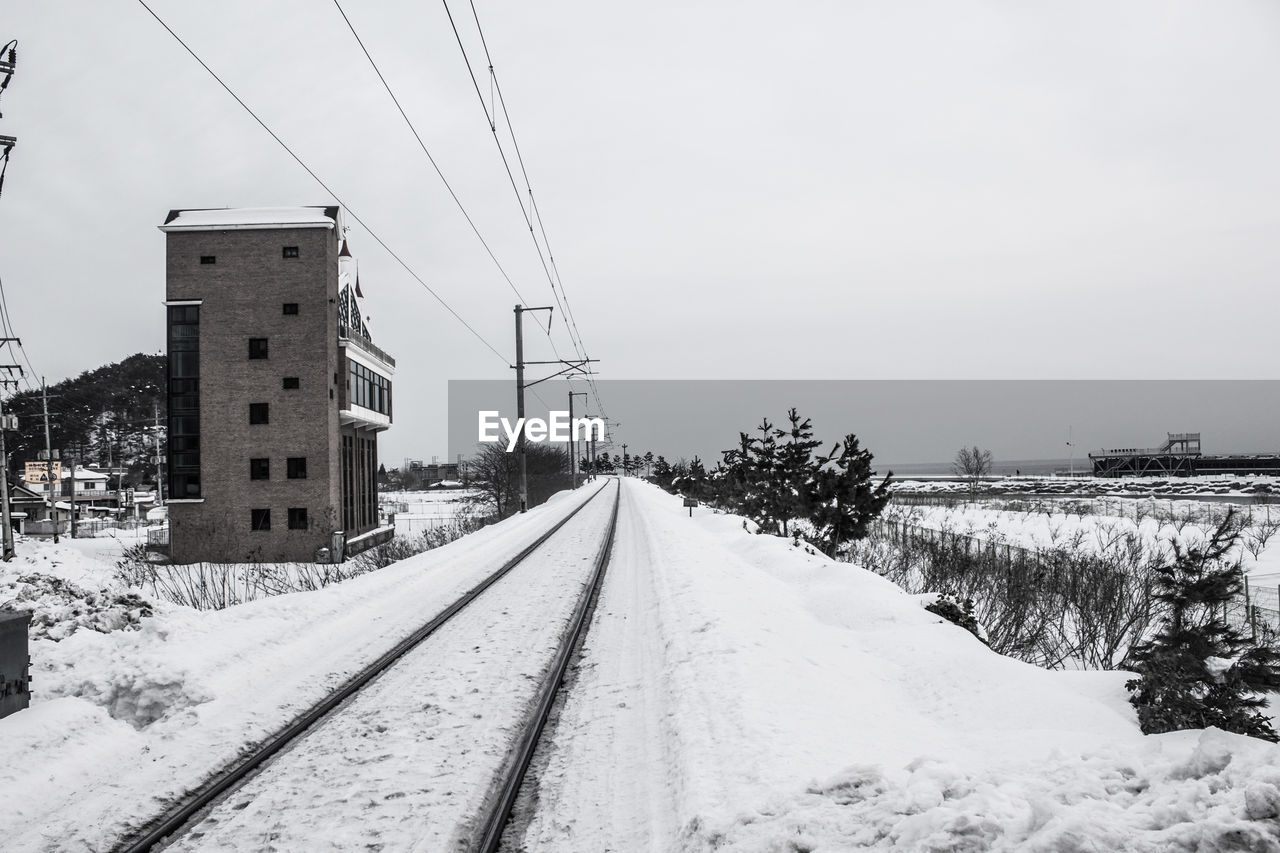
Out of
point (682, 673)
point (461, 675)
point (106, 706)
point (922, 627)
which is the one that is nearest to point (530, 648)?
point (461, 675)

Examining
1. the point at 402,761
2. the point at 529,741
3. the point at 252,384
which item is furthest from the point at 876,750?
the point at 252,384

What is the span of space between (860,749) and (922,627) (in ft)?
13.8

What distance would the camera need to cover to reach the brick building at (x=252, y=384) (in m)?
39.7

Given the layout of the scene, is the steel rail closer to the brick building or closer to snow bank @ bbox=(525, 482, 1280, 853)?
snow bank @ bbox=(525, 482, 1280, 853)

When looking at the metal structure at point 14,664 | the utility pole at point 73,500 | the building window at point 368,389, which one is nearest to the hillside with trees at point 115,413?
the utility pole at point 73,500

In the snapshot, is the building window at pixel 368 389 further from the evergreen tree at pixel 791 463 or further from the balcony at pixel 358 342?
the evergreen tree at pixel 791 463

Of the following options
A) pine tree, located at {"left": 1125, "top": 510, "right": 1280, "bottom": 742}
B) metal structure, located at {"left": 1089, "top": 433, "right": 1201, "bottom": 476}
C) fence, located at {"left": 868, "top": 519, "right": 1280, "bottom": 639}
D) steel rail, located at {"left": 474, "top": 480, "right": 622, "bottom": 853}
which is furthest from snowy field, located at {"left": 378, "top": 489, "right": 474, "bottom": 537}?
metal structure, located at {"left": 1089, "top": 433, "right": 1201, "bottom": 476}

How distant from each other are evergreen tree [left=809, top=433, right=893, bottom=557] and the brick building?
97.8 ft

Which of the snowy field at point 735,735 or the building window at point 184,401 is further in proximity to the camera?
the building window at point 184,401

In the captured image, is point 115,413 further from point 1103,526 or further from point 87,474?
point 1103,526

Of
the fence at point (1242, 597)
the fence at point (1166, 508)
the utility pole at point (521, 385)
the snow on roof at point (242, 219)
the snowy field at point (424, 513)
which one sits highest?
the snow on roof at point (242, 219)

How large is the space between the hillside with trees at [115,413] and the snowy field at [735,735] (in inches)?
4254

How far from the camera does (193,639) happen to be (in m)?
8.27

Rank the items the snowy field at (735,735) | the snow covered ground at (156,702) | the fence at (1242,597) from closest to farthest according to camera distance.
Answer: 1. the snowy field at (735,735)
2. the snow covered ground at (156,702)
3. the fence at (1242,597)
